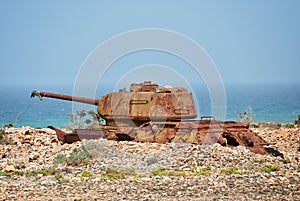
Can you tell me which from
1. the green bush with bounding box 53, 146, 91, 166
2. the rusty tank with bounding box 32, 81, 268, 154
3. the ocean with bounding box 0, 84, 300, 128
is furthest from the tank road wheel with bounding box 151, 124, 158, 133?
the ocean with bounding box 0, 84, 300, 128

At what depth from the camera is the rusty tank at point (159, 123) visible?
18.6 meters

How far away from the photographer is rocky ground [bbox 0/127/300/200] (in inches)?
493

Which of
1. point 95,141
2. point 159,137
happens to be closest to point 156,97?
point 159,137

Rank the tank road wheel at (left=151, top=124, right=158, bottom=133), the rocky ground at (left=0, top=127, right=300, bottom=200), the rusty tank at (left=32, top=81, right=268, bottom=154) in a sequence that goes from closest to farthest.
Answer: the rocky ground at (left=0, top=127, right=300, bottom=200) → the rusty tank at (left=32, top=81, right=268, bottom=154) → the tank road wheel at (left=151, top=124, right=158, bottom=133)

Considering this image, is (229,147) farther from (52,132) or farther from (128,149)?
(52,132)

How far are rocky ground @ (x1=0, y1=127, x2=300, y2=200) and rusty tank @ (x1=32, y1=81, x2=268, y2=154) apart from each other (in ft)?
2.28

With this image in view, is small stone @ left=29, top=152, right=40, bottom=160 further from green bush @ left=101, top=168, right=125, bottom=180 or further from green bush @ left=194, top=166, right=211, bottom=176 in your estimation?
green bush @ left=194, top=166, right=211, bottom=176

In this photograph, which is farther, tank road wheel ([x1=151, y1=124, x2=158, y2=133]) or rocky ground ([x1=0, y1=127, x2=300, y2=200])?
tank road wheel ([x1=151, y1=124, x2=158, y2=133])

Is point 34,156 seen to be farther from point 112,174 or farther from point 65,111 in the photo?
point 65,111

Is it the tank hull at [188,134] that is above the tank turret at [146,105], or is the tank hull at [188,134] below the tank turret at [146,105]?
below

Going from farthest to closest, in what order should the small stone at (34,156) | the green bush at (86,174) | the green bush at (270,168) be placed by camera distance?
1. the small stone at (34,156)
2. the green bush at (270,168)
3. the green bush at (86,174)

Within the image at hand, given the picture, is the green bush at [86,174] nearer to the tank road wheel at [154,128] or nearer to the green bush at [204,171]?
the green bush at [204,171]

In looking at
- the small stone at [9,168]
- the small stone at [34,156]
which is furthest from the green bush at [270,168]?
the small stone at [34,156]

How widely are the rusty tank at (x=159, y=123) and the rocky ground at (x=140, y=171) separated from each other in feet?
2.28
